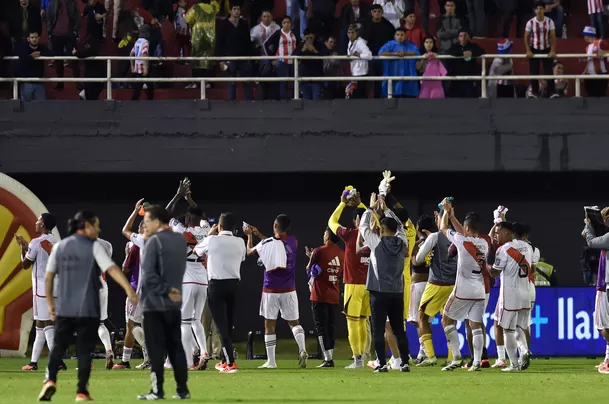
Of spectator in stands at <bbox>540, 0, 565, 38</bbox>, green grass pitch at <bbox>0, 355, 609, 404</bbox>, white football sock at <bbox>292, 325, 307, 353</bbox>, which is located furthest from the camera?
spectator in stands at <bbox>540, 0, 565, 38</bbox>

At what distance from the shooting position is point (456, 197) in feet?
84.7

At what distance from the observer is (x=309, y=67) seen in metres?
25.3

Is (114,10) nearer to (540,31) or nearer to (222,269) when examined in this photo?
(540,31)

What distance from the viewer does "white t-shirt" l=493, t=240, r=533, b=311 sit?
61.2 ft

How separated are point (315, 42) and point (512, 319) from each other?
8510 millimetres

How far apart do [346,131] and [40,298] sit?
24.2 ft

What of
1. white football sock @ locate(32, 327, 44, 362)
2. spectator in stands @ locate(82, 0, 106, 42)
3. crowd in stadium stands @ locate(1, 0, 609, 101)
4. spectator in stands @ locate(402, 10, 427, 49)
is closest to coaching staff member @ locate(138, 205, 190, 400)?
white football sock @ locate(32, 327, 44, 362)

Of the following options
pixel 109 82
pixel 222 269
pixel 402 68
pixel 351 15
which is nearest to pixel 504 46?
pixel 402 68

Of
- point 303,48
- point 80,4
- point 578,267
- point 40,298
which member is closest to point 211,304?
point 40,298

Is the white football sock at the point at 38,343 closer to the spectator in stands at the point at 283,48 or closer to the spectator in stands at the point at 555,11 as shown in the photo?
the spectator in stands at the point at 283,48

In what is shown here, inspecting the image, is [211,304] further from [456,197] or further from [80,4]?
[80,4]

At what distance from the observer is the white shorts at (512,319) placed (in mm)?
18594

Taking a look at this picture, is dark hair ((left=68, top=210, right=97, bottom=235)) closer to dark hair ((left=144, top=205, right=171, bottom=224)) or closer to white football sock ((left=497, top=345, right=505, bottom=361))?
dark hair ((left=144, top=205, right=171, bottom=224))

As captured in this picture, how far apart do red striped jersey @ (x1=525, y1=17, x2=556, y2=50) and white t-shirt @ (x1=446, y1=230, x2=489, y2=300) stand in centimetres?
721
